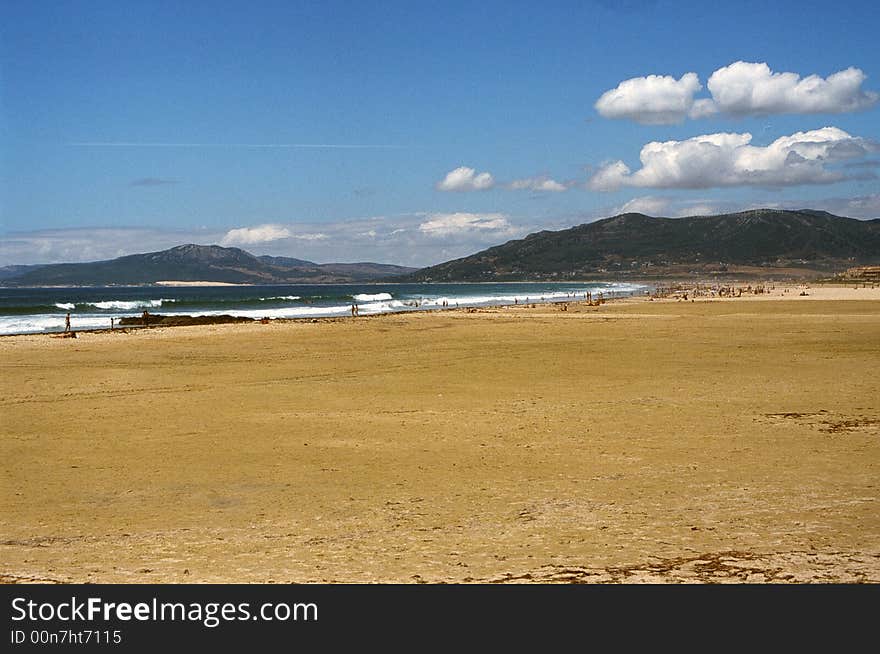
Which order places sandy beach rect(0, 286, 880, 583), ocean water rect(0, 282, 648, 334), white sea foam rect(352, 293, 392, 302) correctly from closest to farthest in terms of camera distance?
sandy beach rect(0, 286, 880, 583) < ocean water rect(0, 282, 648, 334) < white sea foam rect(352, 293, 392, 302)

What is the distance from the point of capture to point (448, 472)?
9.79 metres

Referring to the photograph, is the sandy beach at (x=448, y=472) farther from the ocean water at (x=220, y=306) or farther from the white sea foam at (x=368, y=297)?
the white sea foam at (x=368, y=297)

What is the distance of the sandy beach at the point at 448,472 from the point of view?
21.7ft

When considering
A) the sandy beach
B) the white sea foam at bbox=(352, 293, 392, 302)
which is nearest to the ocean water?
the white sea foam at bbox=(352, 293, 392, 302)

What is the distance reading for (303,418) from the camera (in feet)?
45.4

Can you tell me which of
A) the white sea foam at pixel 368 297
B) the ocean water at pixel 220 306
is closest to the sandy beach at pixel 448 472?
the ocean water at pixel 220 306

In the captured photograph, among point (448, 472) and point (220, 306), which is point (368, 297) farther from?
point (448, 472)

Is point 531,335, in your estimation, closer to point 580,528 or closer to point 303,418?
point 303,418

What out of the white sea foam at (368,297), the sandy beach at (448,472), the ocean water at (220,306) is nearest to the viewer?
the sandy beach at (448,472)

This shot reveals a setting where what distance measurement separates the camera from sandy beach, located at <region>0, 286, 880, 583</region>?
6613 mm

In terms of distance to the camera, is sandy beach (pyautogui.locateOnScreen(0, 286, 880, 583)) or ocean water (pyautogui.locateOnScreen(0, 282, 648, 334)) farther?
ocean water (pyautogui.locateOnScreen(0, 282, 648, 334))

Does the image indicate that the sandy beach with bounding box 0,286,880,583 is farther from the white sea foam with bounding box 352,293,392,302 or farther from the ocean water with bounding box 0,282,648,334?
the white sea foam with bounding box 352,293,392,302

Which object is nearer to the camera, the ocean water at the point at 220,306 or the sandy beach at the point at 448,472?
the sandy beach at the point at 448,472
